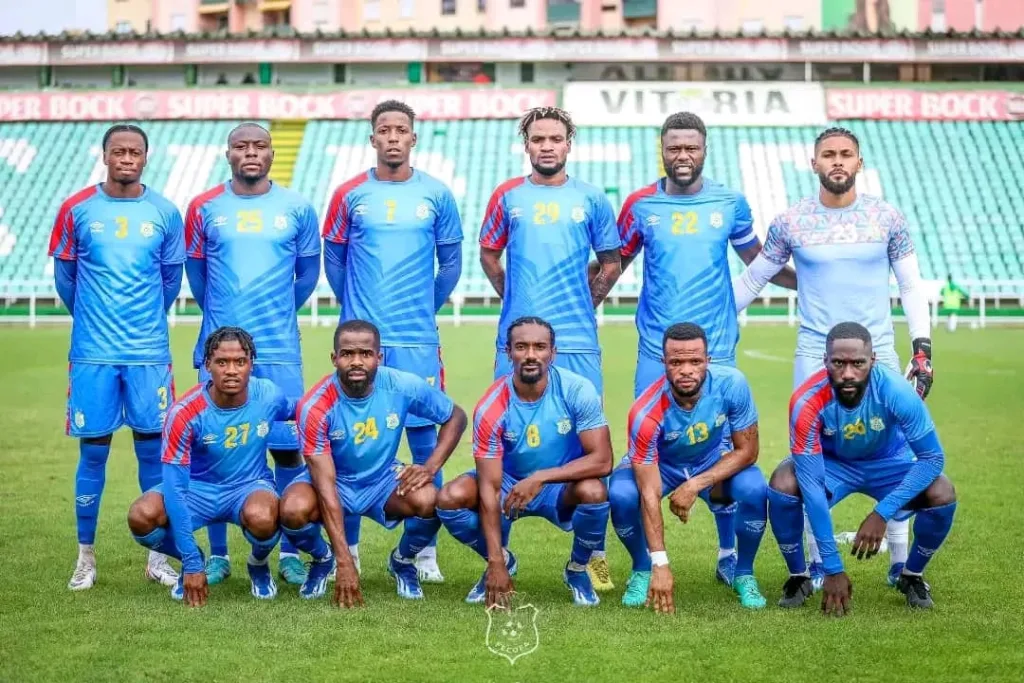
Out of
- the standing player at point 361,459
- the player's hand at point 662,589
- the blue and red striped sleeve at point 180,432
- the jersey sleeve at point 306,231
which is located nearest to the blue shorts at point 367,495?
the standing player at point 361,459

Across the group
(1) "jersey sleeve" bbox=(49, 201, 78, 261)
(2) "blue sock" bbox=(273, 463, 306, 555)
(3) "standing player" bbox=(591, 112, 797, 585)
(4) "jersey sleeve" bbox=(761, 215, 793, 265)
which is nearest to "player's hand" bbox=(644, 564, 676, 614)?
(3) "standing player" bbox=(591, 112, 797, 585)

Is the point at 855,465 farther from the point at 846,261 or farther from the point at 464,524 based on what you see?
the point at 464,524

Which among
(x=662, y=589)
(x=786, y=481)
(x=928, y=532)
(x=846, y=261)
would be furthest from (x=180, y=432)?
(x=928, y=532)

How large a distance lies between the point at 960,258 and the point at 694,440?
24.8m

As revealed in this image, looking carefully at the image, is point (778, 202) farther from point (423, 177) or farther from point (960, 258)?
point (423, 177)

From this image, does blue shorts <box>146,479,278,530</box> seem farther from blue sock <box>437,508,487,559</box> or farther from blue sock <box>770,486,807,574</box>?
blue sock <box>770,486,807,574</box>

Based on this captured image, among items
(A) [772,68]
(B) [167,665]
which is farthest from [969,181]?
(B) [167,665]

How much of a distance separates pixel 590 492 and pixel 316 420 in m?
1.22

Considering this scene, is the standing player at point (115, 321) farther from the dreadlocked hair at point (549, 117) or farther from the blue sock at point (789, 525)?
the blue sock at point (789, 525)

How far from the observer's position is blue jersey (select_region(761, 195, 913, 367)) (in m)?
6.64

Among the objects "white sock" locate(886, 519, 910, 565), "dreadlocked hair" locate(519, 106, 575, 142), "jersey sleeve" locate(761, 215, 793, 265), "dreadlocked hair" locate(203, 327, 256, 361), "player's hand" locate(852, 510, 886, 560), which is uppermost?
"dreadlocked hair" locate(519, 106, 575, 142)

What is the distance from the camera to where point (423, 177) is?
23.6 ft

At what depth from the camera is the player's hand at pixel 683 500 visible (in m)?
6.02

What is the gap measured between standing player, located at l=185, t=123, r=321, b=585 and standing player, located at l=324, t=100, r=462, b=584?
287 mm
